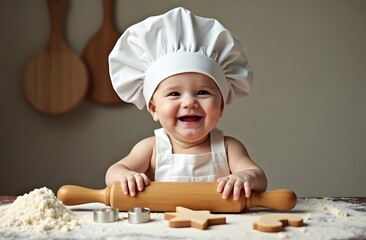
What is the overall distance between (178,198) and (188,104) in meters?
0.25

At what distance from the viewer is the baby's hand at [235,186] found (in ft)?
2.98

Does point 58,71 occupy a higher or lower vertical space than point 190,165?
higher

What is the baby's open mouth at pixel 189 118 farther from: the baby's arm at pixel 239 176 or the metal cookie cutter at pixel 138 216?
the metal cookie cutter at pixel 138 216

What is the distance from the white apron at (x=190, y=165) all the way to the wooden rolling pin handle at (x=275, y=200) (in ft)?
0.88

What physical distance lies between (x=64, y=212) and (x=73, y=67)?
1.23 meters

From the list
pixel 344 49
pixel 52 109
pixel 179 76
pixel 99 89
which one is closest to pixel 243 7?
pixel 344 49

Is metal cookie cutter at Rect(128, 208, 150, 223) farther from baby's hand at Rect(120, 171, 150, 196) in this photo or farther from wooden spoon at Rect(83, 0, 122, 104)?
wooden spoon at Rect(83, 0, 122, 104)

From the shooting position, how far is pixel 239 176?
3.16 ft

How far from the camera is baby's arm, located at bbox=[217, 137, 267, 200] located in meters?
0.92

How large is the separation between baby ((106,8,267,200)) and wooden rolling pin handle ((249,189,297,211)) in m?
0.10

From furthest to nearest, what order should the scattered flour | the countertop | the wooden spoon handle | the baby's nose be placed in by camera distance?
the wooden spoon handle < the baby's nose < the scattered flour < the countertop

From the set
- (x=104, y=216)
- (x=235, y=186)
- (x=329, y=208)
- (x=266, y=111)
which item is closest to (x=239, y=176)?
(x=235, y=186)

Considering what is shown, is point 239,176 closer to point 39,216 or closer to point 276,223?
point 276,223

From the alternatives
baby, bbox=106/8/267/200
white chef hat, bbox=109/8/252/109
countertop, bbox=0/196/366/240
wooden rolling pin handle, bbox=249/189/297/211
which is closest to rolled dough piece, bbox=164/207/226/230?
countertop, bbox=0/196/366/240
